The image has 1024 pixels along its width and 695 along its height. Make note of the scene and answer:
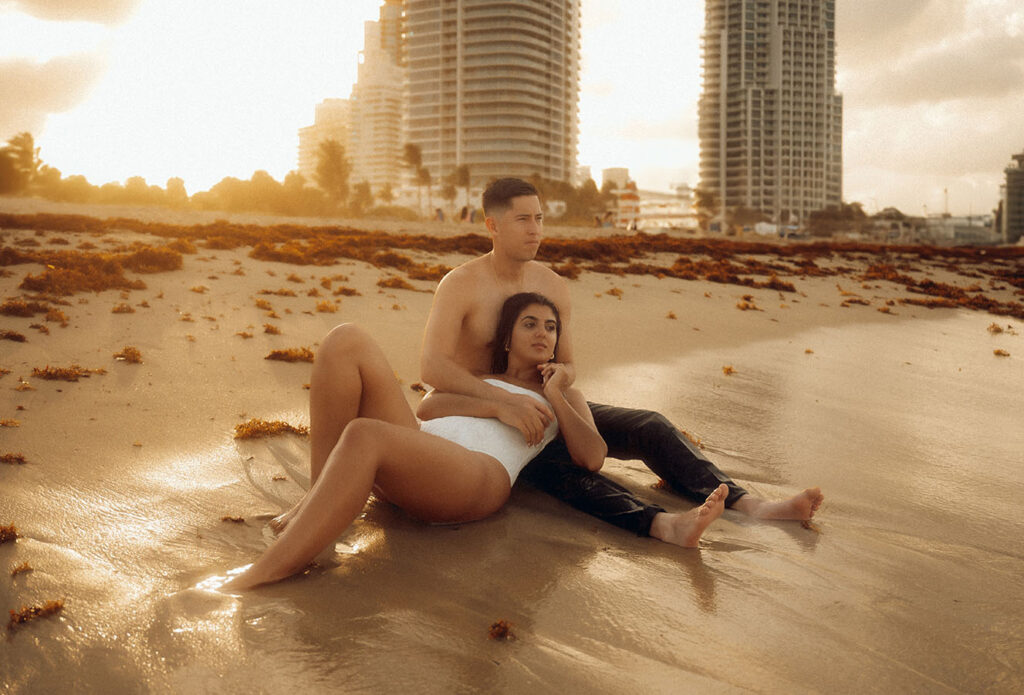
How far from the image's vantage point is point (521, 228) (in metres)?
3.78

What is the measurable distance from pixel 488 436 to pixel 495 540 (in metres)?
0.43

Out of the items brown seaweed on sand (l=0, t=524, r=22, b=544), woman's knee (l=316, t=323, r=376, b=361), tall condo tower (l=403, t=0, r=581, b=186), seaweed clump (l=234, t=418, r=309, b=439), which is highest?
tall condo tower (l=403, t=0, r=581, b=186)

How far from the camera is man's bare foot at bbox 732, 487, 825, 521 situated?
3.45m

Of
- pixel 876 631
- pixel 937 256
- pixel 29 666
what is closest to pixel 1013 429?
pixel 876 631

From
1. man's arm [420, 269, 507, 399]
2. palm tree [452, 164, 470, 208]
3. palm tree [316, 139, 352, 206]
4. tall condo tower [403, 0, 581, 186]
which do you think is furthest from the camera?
tall condo tower [403, 0, 581, 186]

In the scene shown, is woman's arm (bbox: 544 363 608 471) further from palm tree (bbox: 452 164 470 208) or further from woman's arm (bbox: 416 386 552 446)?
palm tree (bbox: 452 164 470 208)

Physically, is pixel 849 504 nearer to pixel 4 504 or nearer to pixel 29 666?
pixel 29 666

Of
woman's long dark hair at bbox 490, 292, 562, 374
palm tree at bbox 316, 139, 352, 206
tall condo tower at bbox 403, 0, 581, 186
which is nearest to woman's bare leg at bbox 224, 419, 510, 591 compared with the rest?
woman's long dark hair at bbox 490, 292, 562, 374

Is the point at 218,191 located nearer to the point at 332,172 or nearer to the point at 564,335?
the point at 332,172

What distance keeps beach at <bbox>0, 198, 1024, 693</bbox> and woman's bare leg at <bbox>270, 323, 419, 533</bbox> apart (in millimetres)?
425

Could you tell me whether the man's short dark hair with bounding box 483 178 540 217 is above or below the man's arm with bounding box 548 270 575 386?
above

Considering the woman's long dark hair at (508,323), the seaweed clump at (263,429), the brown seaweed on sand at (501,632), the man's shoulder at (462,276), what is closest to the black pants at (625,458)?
the woman's long dark hair at (508,323)

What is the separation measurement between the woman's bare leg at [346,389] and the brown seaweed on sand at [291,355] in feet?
10.2

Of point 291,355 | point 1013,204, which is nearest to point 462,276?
point 291,355
